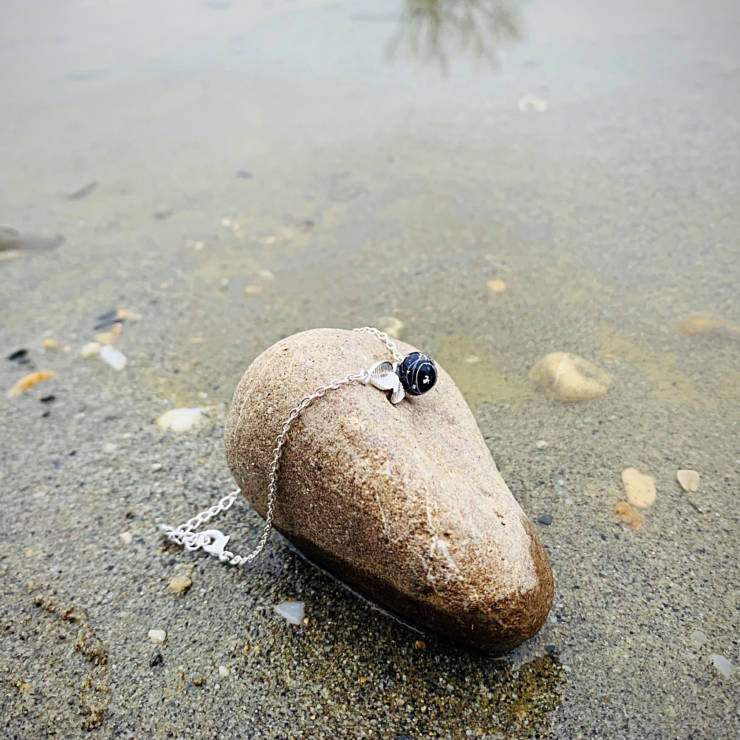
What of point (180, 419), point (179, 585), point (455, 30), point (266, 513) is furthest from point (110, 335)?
point (455, 30)

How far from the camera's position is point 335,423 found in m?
2.07

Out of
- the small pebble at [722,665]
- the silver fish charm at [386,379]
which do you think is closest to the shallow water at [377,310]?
the small pebble at [722,665]

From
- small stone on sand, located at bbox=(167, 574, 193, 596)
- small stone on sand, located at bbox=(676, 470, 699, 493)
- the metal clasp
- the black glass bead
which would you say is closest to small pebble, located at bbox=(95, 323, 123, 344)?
the metal clasp

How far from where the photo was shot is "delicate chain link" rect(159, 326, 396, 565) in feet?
6.98

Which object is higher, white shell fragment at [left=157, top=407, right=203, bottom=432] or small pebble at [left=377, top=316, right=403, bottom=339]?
small pebble at [left=377, top=316, right=403, bottom=339]

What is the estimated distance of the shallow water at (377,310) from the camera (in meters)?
2.11

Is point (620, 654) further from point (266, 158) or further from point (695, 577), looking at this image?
point (266, 158)

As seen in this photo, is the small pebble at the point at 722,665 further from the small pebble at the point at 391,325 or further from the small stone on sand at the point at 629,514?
the small pebble at the point at 391,325

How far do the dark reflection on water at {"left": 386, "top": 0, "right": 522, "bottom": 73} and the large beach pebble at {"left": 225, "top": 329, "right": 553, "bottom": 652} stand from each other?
5.27 m

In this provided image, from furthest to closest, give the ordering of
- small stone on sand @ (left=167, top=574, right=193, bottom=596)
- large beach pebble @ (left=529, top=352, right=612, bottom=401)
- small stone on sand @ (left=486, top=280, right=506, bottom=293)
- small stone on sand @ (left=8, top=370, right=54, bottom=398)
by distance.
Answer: small stone on sand @ (left=486, top=280, right=506, bottom=293) → small stone on sand @ (left=8, top=370, right=54, bottom=398) → large beach pebble @ (left=529, top=352, right=612, bottom=401) → small stone on sand @ (left=167, top=574, right=193, bottom=596)

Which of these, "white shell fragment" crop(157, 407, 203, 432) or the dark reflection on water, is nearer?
"white shell fragment" crop(157, 407, 203, 432)

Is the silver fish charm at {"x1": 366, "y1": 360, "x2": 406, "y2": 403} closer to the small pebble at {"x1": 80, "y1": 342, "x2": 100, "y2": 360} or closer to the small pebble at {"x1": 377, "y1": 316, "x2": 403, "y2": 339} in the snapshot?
the small pebble at {"x1": 377, "y1": 316, "x2": 403, "y2": 339}

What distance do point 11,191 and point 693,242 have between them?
17.0 feet

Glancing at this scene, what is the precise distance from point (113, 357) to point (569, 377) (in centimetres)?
244
